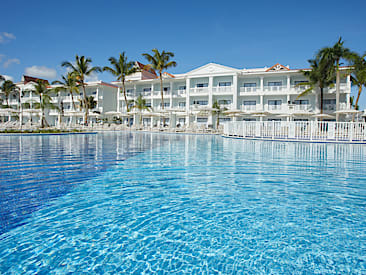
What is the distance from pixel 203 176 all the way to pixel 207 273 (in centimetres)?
374

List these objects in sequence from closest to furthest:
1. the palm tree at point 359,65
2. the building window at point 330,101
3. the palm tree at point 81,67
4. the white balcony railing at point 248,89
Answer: the palm tree at point 359,65 < the building window at point 330,101 < the white balcony railing at point 248,89 < the palm tree at point 81,67

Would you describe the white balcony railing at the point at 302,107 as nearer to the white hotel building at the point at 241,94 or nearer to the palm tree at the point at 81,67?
the white hotel building at the point at 241,94

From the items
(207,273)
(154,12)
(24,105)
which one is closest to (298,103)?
(154,12)

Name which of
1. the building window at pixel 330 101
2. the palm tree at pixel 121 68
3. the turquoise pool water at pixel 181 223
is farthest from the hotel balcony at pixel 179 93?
the turquoise pool water at pixel 181 223

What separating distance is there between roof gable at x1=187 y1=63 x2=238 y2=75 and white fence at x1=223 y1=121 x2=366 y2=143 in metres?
16.6

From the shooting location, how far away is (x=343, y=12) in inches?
662

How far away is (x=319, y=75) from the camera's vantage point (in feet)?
85.1

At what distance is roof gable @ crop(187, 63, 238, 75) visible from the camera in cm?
Answer: 3194

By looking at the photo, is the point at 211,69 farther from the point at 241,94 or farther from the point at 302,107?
the point at 302,107

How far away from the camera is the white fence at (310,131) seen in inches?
578

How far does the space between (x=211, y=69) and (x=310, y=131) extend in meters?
20.7

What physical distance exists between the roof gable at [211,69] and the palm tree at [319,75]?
30.6 feet

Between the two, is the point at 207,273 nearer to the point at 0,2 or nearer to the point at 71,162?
the point at 71,162

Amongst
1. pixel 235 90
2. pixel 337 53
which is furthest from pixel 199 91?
pixel 337 53
